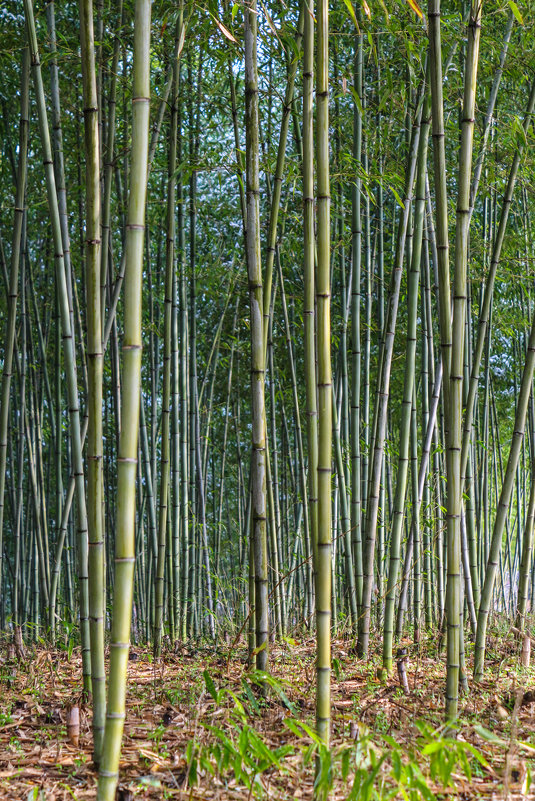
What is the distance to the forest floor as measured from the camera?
1.42 meters

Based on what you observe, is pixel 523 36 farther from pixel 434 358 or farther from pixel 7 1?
pixel 7 1

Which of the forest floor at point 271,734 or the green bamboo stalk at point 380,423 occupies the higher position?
the green bamboo stalk at point 380,423

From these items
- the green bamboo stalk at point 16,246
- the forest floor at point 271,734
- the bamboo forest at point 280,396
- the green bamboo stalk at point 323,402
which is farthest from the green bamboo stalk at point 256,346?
the green bamboo stalk at point 16,246

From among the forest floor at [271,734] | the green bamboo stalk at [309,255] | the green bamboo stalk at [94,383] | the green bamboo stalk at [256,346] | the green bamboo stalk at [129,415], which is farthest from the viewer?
the green bamboo stalk at [256,346]

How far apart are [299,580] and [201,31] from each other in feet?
14.0

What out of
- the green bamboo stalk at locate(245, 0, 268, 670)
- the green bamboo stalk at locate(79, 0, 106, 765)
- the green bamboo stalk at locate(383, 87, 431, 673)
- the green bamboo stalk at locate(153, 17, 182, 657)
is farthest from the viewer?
the green bamboo stalk at locate(153, 17, 182, 657)

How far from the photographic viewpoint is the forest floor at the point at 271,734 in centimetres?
142

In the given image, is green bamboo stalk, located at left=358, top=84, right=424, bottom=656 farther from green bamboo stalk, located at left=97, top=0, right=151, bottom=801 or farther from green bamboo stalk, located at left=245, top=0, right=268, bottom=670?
green bamboo stalk, located at left=97, top=0, right=151, bottom=801

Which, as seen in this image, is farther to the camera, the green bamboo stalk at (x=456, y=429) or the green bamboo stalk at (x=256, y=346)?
the green bamboo stalk at (x=256, y=346)

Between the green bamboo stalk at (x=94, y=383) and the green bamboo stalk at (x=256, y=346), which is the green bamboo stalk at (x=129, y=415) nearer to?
the green bamboo stalk at (x=94, y=383)

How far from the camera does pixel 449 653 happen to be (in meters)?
1.80

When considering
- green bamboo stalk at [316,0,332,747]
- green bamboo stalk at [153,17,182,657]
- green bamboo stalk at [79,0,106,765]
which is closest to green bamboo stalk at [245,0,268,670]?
green bamboo stalk at [316,0,332,747]

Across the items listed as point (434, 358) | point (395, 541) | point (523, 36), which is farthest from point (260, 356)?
point (523, 36)

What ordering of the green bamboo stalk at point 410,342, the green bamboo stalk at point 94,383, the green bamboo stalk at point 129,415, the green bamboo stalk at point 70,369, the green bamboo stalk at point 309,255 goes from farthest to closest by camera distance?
1. the green bamboo stalk at point 410,342
2. the green bamboo stalk at point 70,369
3. the green bamboo stalk at point 309,255
4. the green bamboo stalk at point 94,383
5. the green bamboo stalk at point 129,415
